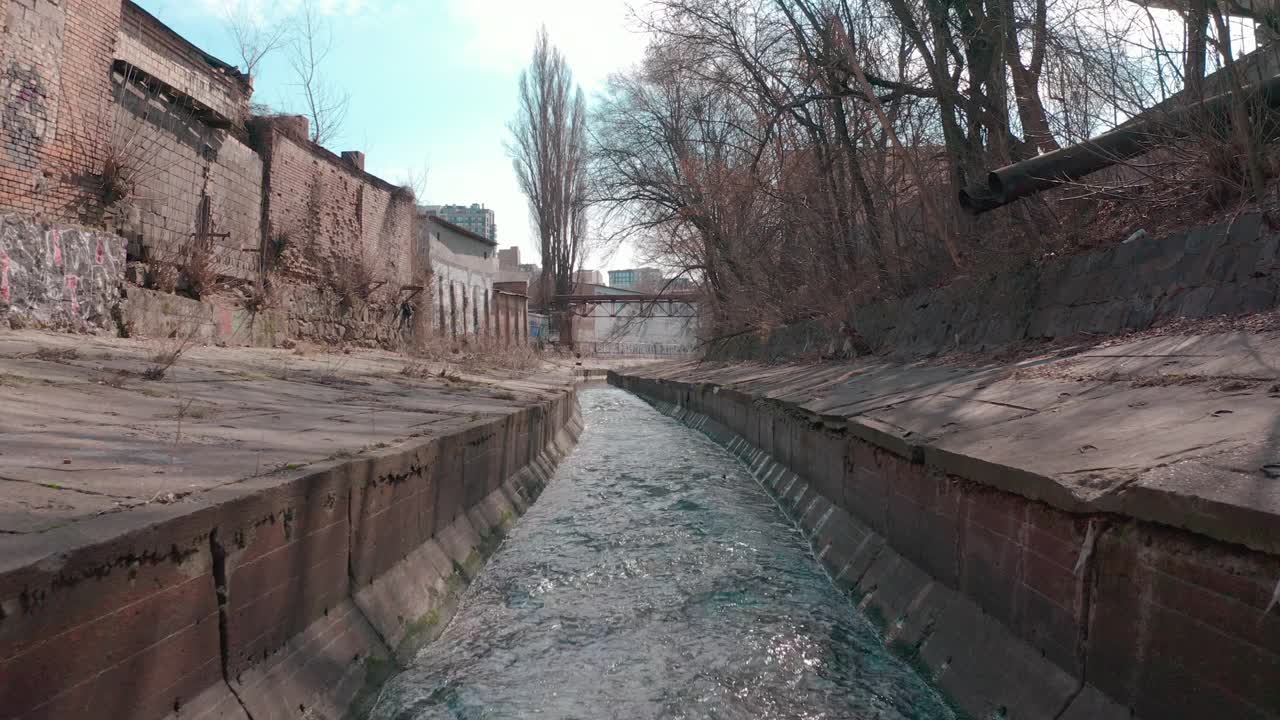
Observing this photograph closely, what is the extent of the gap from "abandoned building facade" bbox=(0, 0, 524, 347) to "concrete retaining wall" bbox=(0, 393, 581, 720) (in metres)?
7.17

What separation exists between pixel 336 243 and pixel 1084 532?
17.6 meters

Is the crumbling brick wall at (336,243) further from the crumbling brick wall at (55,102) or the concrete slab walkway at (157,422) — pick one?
the concrete slab walkway at (157,422)

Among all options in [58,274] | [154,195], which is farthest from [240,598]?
[154,195]

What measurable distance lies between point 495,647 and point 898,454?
239 cm

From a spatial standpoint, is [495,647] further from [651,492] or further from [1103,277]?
[1103,277]

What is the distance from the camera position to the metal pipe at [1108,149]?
5621mm

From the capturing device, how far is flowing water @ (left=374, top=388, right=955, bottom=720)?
3.09 metres

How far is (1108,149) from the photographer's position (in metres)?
6.27

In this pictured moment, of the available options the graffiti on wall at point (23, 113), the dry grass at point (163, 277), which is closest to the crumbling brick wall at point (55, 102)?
the graffiti on wall at point (23, 113)

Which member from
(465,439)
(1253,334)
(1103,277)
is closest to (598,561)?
(465,439)

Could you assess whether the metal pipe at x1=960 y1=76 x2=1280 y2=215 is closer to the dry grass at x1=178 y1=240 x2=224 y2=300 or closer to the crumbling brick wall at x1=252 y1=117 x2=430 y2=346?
the dry grass at x1=178 y1=240 x2=224 y2=300

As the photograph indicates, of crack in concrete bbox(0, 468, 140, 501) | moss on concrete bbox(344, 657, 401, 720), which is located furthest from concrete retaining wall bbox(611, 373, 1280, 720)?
crack in concrete bbox(0, 468, 140, 501)

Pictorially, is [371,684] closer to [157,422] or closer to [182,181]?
[157,422]

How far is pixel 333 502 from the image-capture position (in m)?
3.08
